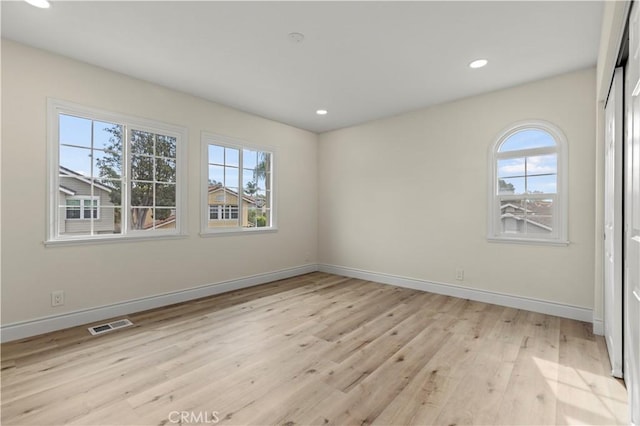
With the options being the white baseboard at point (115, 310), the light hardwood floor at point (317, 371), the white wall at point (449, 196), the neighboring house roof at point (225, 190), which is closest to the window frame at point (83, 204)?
the white baseboard at point (115, 310)

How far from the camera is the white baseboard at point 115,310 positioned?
2.70 m

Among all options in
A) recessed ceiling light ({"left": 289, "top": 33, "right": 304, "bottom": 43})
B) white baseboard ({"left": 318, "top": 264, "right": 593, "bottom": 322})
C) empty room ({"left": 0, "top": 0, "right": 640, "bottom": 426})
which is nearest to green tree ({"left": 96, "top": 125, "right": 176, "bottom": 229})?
empty room ({"left": 0, "top": 0, "right": 640, "bottom": 426})

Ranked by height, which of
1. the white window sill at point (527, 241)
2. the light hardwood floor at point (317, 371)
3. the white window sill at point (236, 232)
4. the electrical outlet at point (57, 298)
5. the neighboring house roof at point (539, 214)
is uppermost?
the neighboring house roof at point (539, 214)

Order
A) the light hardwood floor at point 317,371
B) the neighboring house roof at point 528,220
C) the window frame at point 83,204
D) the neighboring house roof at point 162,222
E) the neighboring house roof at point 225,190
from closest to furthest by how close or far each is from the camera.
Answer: the light hardwood floor at point 317,371
the window frame at point 83,204
the neighboring house roof at point 528,220
the neighboring house roof at point 162,222
the neighboring house roof at point 225,190

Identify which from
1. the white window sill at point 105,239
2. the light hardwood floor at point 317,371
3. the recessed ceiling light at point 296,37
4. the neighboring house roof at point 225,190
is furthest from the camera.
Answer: the neighboring house roof at point 225,190

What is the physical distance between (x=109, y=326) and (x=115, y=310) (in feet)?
0.95

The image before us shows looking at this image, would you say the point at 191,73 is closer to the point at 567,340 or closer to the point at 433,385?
the point at 433,385

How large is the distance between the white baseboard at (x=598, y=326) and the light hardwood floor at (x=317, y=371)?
0.09m

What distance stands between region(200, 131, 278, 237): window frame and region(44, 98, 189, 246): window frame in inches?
9.9

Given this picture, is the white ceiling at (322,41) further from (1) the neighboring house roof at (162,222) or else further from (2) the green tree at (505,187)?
(1) the neighboring house roof at (162,222)

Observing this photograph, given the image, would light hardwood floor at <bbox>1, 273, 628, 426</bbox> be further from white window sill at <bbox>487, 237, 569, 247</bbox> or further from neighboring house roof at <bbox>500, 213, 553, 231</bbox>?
neighboring house roof at <bbox>500, 213, 553, 231</bbox>

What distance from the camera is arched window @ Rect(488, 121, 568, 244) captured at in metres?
3.35

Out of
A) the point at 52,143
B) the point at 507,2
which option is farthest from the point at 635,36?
the point at 52,143

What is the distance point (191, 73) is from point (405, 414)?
12.1ft
